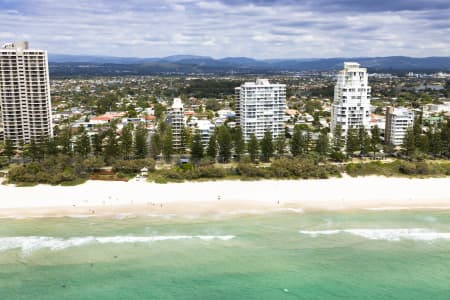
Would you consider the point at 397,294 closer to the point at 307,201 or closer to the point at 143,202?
the point at 307,201

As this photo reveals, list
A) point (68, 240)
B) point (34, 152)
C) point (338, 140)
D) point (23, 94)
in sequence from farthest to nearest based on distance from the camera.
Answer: point (23, 94) → point (338, 140) → point (34, 152) → point (68, 240)

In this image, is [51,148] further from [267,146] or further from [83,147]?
[267,146]

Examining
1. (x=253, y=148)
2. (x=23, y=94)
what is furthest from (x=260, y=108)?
(x=23, y=94)

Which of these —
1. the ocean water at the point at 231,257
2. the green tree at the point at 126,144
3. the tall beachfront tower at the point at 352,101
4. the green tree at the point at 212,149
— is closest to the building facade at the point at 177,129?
the green tree at the point at 212,149

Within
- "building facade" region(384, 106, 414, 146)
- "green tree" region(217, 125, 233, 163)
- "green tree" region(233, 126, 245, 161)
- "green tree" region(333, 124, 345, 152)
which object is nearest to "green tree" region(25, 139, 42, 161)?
"green tree" region(217, 125, 233, 163)

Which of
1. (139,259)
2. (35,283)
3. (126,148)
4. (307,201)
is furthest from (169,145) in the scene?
(35,283)

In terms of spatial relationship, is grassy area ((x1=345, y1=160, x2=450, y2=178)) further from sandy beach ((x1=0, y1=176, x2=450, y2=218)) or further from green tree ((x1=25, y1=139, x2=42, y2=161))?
green tree ((x1=25, y1=139, x2=42, y2=161))

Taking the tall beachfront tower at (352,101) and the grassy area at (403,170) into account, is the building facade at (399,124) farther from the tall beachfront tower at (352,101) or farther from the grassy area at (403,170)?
the grassy area at (403,170)
